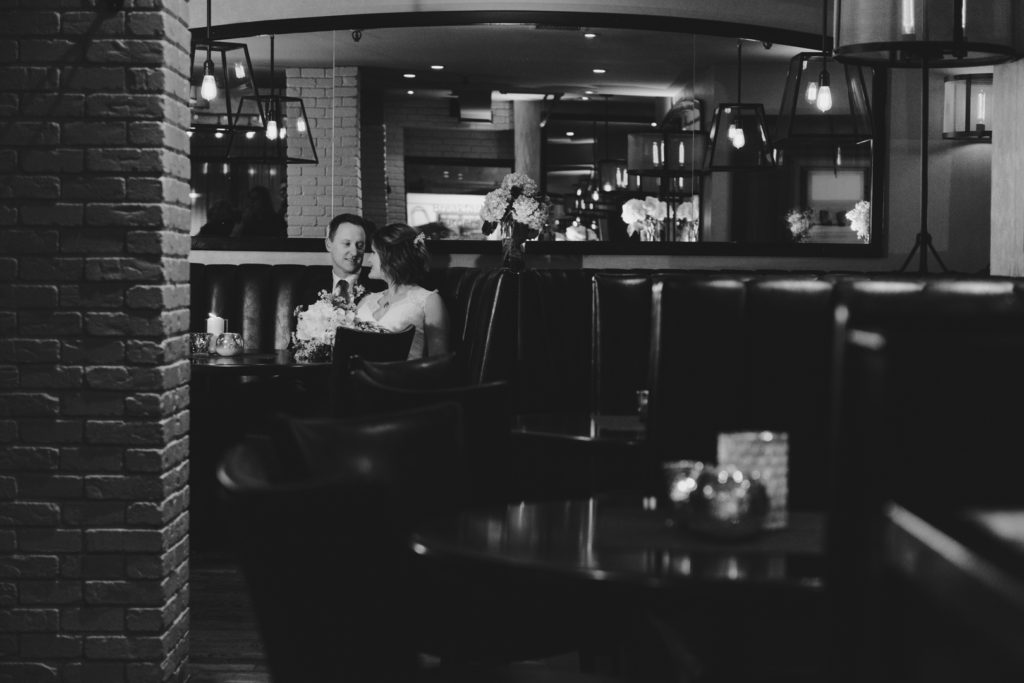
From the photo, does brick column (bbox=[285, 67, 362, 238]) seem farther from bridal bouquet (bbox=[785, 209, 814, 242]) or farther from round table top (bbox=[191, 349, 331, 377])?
bridal bouquet (bbox=[785, 209, 814, 242])

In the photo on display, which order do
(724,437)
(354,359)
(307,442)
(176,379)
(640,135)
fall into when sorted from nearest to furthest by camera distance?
(724,437)
(307,442)
(176,379)
(354,359)
(640,135)

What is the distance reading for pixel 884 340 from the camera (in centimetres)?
95

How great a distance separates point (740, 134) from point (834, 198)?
0.79m

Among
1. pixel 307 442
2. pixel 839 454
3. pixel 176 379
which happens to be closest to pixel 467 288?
pixel 176 379

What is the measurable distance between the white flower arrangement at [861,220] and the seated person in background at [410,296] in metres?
2.70

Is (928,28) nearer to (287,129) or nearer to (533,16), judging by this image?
(533,16)

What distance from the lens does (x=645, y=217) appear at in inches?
270

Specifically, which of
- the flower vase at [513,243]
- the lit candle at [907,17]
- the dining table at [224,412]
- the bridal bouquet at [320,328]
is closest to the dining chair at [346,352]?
the bridal bouquet at [320,328]

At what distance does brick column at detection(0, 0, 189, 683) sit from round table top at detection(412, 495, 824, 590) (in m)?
1.52

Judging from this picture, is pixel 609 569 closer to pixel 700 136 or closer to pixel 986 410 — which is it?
pixel 986 410

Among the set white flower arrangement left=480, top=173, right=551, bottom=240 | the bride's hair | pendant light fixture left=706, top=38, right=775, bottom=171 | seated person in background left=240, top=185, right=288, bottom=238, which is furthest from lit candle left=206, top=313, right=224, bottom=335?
pendant light fixture left=706, top=38, right=775, bottom=171

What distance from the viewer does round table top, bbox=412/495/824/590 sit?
1.66 m

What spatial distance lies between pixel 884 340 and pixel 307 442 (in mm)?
1411

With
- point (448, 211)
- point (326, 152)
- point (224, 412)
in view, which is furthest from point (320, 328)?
point (448, 211)
